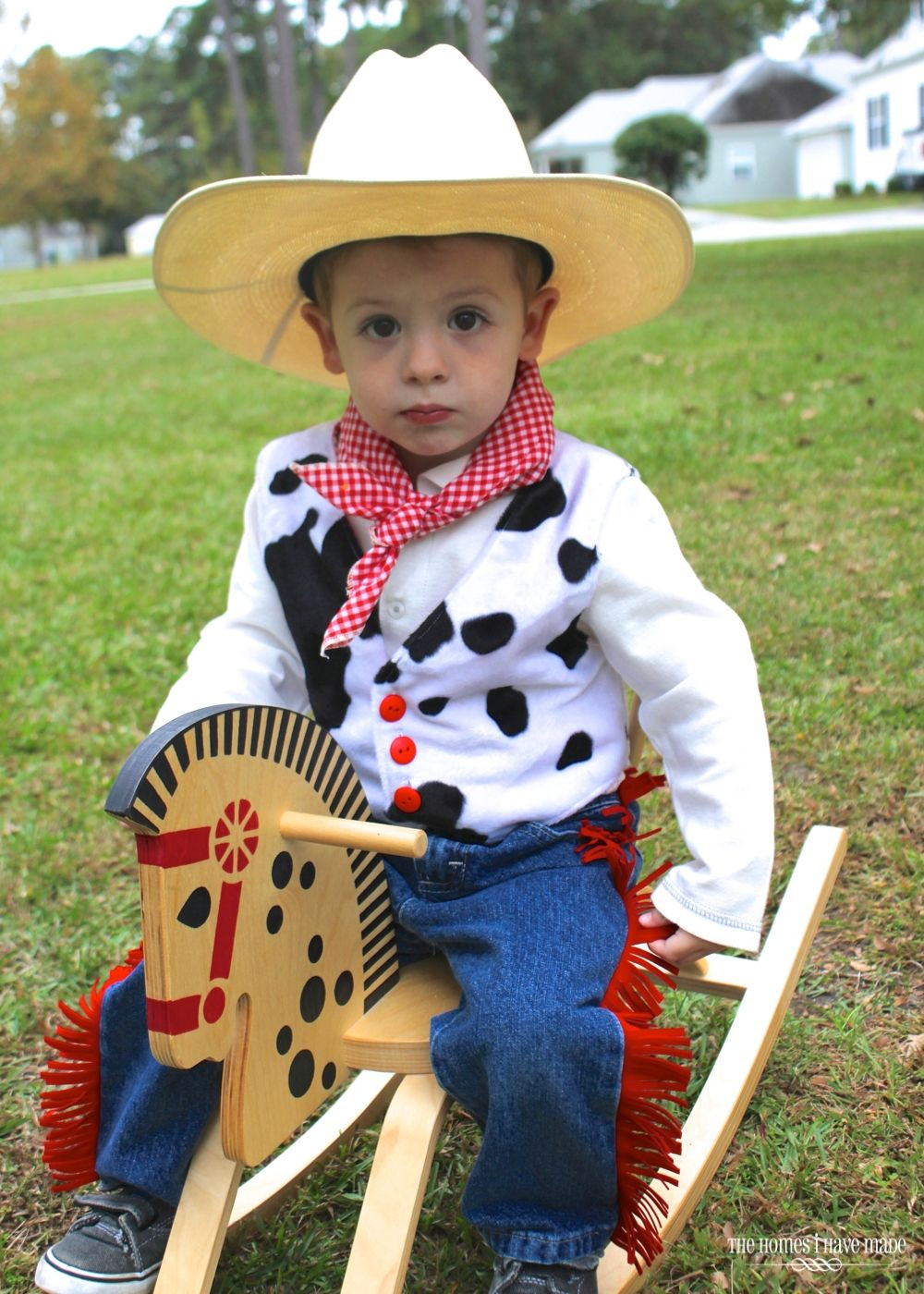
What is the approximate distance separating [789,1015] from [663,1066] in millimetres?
707

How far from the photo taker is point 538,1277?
148cm

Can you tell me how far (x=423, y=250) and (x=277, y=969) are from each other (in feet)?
2.92

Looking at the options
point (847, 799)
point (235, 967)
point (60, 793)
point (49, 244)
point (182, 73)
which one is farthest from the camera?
point (49, 244)

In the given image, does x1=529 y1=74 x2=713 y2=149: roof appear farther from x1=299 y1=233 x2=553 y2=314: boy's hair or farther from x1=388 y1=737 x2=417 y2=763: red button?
x1=388 y1=737 x2=417 y2=763: red button

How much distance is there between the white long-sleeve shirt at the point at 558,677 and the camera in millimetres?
1616

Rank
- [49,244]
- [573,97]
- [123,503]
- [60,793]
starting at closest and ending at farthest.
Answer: [60,793] < [123,503] < [573,97] < [49,244]

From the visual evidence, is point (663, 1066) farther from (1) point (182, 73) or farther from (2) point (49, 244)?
(2) point (49, 244)

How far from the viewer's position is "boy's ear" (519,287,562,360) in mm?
1816

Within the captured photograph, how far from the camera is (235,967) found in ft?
4.55

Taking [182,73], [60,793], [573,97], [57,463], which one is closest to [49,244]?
[182,73]

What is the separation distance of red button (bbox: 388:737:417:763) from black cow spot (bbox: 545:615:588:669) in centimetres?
22

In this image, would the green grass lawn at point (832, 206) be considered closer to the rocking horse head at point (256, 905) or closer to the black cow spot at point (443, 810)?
the black cow spot at point (443, 810)

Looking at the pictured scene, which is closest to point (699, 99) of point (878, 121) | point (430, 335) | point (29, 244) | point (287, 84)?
point (878, 121)

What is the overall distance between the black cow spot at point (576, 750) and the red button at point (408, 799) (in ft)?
0.64
